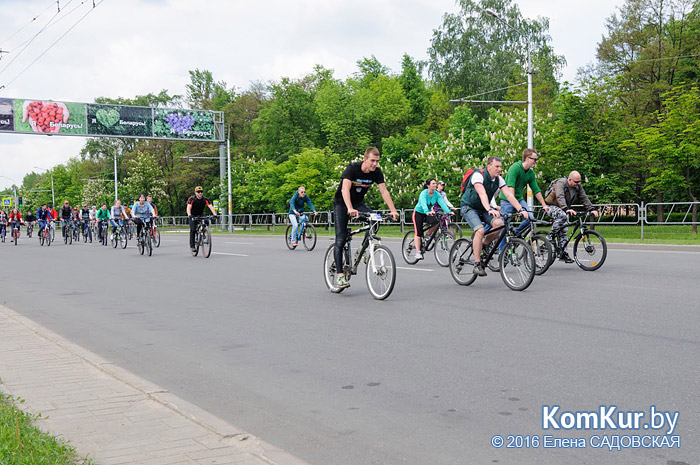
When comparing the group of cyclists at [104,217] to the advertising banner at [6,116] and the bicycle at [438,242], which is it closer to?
the bicycle at [438,242]

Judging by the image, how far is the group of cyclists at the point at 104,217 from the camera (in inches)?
752

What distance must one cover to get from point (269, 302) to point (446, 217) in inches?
255

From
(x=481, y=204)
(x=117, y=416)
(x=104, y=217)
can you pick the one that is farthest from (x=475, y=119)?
(x=117, y=416)

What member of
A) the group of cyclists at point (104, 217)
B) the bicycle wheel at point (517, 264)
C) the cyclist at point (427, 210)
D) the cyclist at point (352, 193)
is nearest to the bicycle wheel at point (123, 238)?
the group of cyclists at point (104, 217)

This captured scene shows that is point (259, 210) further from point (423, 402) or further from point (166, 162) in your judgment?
point (423, 402)

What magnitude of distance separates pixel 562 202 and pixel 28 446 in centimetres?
1042

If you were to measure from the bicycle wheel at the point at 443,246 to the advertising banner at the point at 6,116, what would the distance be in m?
37.2

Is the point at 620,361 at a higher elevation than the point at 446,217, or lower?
lower

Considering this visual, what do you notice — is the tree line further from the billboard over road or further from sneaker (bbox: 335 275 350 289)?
sneaker (bbox: 335 275 350 289)

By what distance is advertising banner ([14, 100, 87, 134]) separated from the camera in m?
44.2

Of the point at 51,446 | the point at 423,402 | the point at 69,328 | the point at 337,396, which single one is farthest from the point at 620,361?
the point at 69,328

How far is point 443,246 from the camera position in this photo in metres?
15.0

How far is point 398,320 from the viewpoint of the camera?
789 centimetres

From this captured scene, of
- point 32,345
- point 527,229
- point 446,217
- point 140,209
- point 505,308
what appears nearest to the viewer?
point 32,345
